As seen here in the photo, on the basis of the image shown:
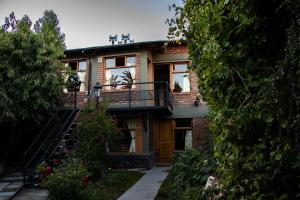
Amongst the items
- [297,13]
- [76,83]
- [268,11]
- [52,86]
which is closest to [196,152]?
[268,11]

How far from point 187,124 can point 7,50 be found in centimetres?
925

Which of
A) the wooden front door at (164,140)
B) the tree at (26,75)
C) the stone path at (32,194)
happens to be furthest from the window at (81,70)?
the stone path at (32,194)

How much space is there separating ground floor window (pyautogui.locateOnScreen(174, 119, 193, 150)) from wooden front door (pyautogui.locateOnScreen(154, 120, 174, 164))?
0.92ft

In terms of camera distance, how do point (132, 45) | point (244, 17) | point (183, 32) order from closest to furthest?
point (244, 17) → point (183, 32) → point (132, 45)

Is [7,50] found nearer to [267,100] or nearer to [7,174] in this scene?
[7,174]

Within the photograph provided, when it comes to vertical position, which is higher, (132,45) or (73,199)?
(132,45)

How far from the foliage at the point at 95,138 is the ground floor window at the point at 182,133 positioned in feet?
21.0

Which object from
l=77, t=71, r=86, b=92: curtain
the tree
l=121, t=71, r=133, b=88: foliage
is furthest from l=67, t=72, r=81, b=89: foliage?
the tree

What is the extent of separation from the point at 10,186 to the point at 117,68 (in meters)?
8.35

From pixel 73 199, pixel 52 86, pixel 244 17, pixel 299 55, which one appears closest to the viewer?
pixel 299 55

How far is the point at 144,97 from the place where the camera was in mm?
17234

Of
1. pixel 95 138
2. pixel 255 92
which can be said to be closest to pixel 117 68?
pixel 95 138

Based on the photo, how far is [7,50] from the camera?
47.0ft

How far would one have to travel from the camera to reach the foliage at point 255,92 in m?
2.06
